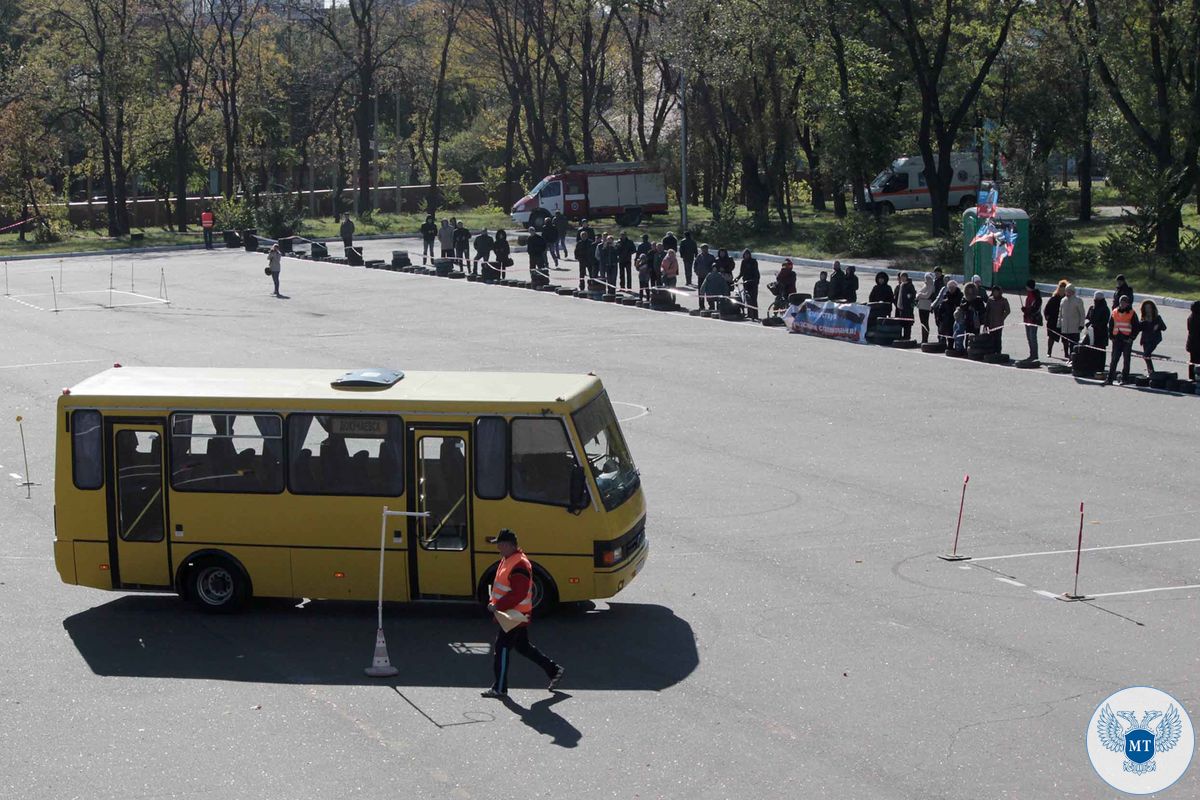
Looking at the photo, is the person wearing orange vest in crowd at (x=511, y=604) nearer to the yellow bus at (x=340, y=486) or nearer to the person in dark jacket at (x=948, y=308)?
the yellow bus at (x=340, y=486)

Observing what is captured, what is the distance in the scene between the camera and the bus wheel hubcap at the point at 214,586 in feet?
42.3

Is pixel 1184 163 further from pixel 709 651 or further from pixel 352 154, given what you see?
pixel 352 154

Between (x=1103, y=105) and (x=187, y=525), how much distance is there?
4959 cm

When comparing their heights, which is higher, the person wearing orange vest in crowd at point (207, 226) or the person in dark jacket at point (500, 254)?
the person wearing orange vest in crowd at point (207, 226)

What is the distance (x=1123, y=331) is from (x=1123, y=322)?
0.60ft

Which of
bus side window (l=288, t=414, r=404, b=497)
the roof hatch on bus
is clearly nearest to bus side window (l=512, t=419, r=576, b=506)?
bus side window (l=288, t=414, r=404, b=497)

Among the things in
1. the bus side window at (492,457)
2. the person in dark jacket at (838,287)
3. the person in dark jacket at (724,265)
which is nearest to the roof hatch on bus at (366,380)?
the bus side window at (492,457)

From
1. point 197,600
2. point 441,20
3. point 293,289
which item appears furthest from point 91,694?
point 441,20

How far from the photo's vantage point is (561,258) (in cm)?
4959

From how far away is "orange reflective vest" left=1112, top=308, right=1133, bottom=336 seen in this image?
924 inches

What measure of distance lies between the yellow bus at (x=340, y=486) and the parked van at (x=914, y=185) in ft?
164

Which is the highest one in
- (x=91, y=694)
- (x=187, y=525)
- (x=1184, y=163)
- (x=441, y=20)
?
(x=441, y=20)

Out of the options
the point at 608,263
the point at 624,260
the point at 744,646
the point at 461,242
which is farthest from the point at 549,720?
the point at 461,242

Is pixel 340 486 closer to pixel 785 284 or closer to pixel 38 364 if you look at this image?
pixel 38 364
